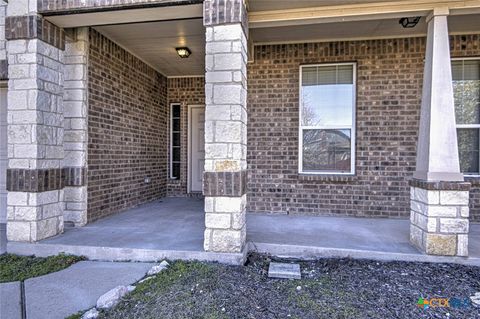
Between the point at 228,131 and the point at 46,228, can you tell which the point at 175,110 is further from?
the point at 228,131

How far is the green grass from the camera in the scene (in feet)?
9.88

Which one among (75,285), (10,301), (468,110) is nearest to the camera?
(10,301)

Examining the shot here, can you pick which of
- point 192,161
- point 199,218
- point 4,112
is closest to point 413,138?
point 199,218

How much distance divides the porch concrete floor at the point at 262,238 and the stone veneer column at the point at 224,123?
36cm

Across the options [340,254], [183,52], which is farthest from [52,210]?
[340,254]

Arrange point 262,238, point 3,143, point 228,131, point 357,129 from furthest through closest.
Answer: point 357,129 → point 3,143 → point 262,238 → point 228,131

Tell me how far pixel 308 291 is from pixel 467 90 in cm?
439

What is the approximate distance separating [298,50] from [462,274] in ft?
12.6

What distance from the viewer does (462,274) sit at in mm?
3000

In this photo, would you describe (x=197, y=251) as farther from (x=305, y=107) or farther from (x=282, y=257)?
(x=305, y=107)

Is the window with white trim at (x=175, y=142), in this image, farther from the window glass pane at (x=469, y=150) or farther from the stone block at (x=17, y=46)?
the window glass pane at (x=469, y=150)

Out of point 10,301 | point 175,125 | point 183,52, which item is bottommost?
point 10,301

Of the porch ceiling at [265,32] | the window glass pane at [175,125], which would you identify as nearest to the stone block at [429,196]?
the porch ceiling at [265,32]

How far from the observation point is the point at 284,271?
304 centimetres
